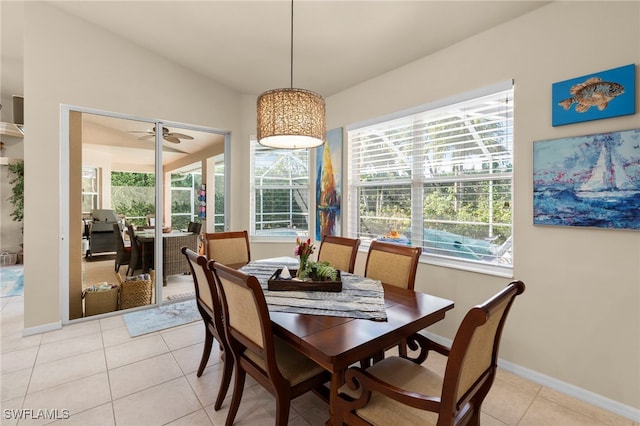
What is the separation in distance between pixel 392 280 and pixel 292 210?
8.37 ft

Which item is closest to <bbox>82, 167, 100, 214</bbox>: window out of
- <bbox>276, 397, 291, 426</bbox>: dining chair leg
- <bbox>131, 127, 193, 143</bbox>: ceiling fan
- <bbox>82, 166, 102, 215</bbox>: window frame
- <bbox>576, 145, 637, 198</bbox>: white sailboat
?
<bbox>82, 166, 102, 215</bbox>: window frame

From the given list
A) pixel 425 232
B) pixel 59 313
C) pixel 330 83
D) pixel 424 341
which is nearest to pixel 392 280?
pixel 424 341

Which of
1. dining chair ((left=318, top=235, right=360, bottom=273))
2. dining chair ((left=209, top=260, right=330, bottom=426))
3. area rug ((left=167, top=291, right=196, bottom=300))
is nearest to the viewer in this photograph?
dining chair ((left=209, top=260, right=330, bottom=426))

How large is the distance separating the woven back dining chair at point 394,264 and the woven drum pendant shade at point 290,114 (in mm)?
1073

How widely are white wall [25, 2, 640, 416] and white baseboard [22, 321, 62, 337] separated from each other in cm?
7

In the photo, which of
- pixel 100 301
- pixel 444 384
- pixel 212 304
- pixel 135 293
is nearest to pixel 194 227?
pixel 135 293

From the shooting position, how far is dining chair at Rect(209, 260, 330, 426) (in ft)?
4.67

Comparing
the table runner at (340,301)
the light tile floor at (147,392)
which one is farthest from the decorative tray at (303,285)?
the light tile floor at (147,392)

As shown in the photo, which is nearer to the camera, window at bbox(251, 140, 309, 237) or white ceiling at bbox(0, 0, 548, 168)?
white ceiling at bbox(0, 0, 548, 168)

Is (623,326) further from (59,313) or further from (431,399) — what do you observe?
(59,313)

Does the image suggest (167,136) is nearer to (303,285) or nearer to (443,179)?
(303,285)

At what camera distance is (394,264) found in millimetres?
2355

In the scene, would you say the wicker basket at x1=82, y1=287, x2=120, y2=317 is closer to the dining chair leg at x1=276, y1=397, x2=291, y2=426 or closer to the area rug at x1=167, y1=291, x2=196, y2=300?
the area rug at x1=167, y1=291, x2=196, y2=300

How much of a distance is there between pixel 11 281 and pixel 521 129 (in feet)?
23.8
